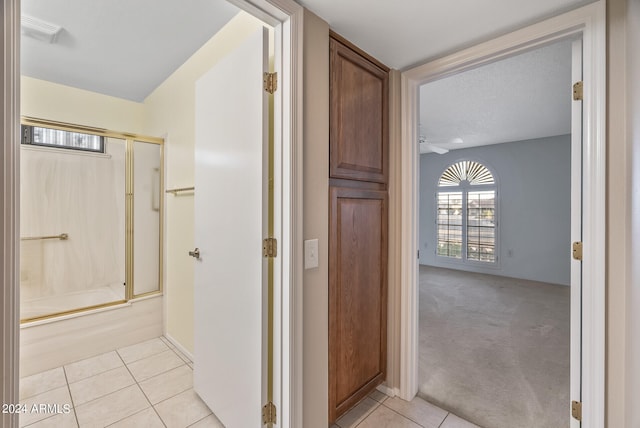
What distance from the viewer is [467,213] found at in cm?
611

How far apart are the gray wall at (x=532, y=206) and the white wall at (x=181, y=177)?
Result: 5.56 m

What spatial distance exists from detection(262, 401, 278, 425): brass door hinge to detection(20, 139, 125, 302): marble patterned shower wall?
7.29 feet

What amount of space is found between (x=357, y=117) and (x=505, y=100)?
103 inches

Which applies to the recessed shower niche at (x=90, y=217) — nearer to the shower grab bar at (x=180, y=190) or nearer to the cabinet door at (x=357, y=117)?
the shower grab bar at (x=180, y=190)

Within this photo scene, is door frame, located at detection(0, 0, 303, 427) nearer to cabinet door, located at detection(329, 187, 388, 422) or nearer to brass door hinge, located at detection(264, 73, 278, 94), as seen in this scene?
brass door hinge, located at detection(264, 73, 278, 94)

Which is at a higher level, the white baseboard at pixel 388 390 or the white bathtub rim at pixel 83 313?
the white bathtub rim at pixel 83 313

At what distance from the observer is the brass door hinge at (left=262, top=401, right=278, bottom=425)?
1.39 metres

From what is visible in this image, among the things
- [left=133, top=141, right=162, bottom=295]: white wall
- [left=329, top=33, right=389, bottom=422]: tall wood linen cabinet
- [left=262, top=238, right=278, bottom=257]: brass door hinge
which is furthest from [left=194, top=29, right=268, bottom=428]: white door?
[left=133, top=141, right=162, bottom=295]: white wall

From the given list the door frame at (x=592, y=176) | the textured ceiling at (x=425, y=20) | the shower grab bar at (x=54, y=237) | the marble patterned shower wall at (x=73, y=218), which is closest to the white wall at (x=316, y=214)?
the textured ceiling at (x=425, y=20)

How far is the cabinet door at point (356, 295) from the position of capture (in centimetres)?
161

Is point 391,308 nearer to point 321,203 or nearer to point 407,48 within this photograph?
point 321,203

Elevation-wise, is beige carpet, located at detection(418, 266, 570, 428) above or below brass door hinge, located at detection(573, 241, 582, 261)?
below

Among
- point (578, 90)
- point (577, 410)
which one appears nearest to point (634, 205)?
point (578, 90)

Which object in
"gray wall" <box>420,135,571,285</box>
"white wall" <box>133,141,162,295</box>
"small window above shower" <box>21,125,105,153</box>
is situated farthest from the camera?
"gray wall" <box>420,135,571,285</box>
